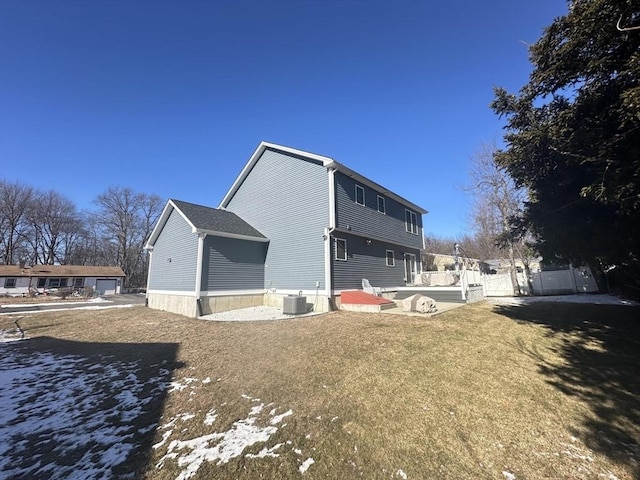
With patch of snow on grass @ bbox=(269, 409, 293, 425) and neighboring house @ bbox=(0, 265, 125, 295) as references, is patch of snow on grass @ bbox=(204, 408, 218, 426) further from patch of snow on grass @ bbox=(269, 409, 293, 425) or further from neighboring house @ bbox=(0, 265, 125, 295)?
neighboring house @ bbox=(0, 265, 125, 295)

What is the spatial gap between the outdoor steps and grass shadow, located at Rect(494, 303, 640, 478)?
4.86 metres

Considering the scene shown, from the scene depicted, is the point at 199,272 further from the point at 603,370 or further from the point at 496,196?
the point at 496,196

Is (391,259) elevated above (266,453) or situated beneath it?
elevated above

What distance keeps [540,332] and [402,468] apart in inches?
305

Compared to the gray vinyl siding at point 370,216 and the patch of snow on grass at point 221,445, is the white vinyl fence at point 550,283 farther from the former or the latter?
the patch of snow on grass at point 221,445

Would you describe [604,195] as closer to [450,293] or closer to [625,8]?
[625,8]

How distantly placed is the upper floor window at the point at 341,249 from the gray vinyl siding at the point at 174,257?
22.9ft

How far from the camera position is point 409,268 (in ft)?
68.5

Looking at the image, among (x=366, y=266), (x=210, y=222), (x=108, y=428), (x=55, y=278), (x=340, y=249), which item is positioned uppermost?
(x=210, y=222)

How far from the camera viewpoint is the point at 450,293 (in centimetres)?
1446

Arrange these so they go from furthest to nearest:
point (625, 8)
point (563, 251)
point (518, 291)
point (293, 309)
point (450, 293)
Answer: point (518, 291) < point (450, 293) < point (293, 309) < point (563, 251) < point (625, 8)

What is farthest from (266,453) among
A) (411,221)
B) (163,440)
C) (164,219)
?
(411,221)

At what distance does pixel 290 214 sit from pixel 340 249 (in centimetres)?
353

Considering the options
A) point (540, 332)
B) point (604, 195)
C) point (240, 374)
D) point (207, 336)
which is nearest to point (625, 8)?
point (604, 195)
